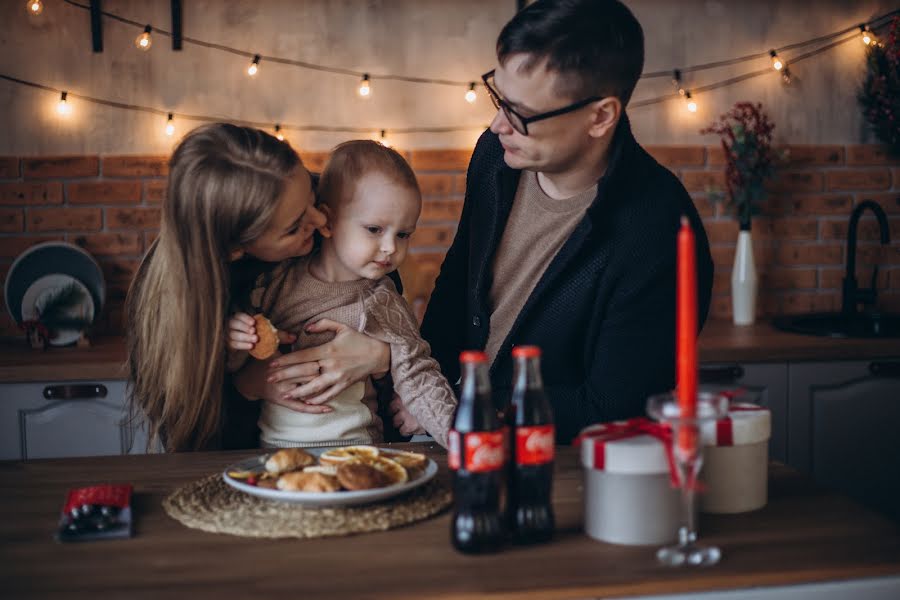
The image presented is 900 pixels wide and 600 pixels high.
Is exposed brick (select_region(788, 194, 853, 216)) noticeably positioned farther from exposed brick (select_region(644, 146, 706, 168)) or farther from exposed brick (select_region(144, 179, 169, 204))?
exposed brick (select_region(144, 179, 169, 204))

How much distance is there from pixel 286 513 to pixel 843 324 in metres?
2.52

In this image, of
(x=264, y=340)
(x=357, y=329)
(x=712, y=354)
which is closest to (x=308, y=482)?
(x=264, y=340)

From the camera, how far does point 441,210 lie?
334 centimetres

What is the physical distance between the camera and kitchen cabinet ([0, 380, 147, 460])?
2.75m

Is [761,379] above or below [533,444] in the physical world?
below

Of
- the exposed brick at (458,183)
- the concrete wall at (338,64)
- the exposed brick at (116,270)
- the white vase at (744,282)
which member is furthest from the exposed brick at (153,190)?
the white vase at (744,282)

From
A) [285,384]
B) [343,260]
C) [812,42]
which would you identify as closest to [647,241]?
[343,260]

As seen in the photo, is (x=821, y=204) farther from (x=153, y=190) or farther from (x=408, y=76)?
(x=153, y=190)

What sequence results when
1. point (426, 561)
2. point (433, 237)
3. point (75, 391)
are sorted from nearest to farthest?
1. point (426, 561)
2. point (75, 391)
3. point (433, 237)

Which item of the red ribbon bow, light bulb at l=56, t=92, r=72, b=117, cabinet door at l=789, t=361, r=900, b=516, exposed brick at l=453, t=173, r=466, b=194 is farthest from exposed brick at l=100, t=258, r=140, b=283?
the red ribbon bow

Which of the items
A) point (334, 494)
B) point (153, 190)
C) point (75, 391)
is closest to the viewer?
point (334, 494)

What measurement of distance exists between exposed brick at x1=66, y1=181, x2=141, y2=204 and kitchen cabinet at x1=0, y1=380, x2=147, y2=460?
76cm

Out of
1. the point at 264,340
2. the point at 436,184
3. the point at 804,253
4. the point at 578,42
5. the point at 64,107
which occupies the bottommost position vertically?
the point at 264,340

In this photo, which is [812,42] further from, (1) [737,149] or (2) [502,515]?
(2) [502,515]
